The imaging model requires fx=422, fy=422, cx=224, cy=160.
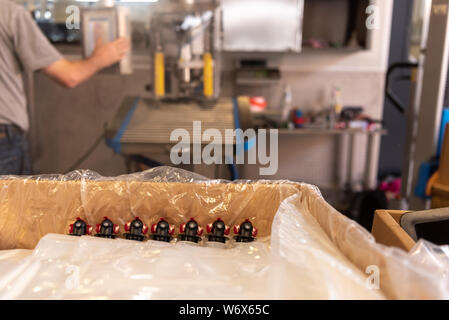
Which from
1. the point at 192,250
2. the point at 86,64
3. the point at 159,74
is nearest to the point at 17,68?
the point at 86,64

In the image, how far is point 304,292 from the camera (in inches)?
19.4

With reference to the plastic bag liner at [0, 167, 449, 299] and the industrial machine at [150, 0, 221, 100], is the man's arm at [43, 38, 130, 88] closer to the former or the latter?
the industrial machine at [150, 0, 221, 100]

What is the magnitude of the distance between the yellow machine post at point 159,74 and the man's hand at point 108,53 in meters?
0.13

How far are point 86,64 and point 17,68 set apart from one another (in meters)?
0.23

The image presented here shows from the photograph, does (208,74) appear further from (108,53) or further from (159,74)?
(108,53)

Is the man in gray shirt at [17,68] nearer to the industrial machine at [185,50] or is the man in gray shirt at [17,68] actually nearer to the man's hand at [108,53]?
the man's hand at [108,53]

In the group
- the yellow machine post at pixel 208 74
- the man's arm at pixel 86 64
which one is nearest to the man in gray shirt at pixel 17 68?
the man's arm at pixel 86 64

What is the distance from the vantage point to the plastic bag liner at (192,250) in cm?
50

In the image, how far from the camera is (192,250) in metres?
0.66

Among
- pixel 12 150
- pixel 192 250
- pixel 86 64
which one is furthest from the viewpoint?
pixel 86 64

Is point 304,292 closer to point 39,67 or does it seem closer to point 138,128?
point 138,128

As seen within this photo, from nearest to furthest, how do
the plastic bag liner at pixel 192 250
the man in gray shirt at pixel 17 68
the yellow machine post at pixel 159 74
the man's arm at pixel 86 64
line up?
the plastic bag liner at pixel 192 250 → the man in gray shirt at pixel 17 68 → the man's arm at pixel 86 64 → the yellow machine post at pixel 159 74

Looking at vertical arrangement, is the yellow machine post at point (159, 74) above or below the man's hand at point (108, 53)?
below

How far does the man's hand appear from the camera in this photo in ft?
5.09
